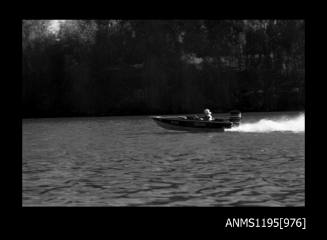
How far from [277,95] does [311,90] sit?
222ft

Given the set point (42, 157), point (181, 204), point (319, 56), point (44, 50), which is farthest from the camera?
point (44, 50)

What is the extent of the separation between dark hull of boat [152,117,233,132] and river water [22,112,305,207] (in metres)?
2.13

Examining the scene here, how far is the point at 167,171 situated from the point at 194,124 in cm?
1756

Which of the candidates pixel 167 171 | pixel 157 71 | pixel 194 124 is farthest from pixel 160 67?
pixel 167 171

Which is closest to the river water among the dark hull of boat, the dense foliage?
the dark hull of boat

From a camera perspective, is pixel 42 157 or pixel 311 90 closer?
pixel 311 90

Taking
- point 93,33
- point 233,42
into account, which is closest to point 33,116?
point 93,33

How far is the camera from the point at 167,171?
20.3 metres

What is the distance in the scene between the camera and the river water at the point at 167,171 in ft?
48.5

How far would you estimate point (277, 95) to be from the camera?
76062 millimetres

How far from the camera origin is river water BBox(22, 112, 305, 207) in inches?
582

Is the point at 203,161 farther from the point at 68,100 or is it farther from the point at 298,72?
the point at 298,72

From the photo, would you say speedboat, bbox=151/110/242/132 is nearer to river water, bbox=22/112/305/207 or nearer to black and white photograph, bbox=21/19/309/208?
river water, bbox=22/112/305/207

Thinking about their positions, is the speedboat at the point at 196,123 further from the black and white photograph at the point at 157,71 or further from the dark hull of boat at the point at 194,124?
the black and white photograph at the point at 157,71
